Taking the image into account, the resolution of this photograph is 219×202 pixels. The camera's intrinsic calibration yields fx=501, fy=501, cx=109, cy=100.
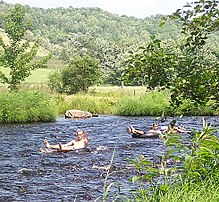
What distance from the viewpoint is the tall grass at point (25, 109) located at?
26.3 m

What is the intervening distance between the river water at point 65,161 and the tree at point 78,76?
1812cm

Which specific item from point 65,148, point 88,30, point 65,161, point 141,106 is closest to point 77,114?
point 141,106

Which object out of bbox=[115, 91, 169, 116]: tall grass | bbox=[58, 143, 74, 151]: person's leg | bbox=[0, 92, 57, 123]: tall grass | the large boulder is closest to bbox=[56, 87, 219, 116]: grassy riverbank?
bbox=[115, 91, 169, 116]: tall grass

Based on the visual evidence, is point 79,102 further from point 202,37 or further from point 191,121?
point 202,37

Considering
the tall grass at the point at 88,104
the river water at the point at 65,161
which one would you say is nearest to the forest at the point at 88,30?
the tall grass at the point at 88,104

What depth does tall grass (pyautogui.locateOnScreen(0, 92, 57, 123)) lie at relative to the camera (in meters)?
26.3

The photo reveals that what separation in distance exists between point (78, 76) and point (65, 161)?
2914 centimetres

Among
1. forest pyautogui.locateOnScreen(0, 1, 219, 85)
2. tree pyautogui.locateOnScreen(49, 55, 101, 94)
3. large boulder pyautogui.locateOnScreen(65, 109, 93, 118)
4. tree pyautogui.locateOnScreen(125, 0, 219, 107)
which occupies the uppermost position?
forest pyautogui.locateOnScreen(0, 1, 219, 85)

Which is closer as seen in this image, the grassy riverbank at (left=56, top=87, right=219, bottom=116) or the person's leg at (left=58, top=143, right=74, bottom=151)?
the person's leg at (left=58, top=143, right=74, bottom=151)

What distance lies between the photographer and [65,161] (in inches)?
614

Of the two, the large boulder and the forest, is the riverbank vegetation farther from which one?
the forest

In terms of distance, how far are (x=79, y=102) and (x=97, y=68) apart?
1312cm

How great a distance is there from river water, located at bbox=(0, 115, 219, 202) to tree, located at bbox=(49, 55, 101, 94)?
18121 millimetres

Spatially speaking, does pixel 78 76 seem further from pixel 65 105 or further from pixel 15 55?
pixel 15 55
